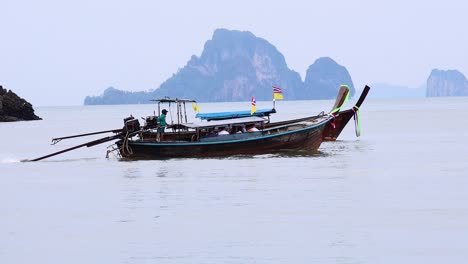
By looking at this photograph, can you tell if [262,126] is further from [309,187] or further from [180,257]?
[180,257]

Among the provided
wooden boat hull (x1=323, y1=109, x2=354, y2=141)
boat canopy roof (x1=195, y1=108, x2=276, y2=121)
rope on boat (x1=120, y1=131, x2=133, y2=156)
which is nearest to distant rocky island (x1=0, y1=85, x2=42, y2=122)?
wooden boat hull (x1=323, y1=109, x2=354, y2=141)

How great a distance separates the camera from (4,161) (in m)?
45.6

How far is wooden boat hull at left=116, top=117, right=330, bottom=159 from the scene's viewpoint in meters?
37.6

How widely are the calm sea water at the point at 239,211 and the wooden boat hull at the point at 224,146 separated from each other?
18.1 inches

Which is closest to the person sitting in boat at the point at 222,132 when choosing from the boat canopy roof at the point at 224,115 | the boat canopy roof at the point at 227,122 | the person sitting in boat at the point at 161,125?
the boat canopy roof at the point at 227,122

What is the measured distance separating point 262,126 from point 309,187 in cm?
1160

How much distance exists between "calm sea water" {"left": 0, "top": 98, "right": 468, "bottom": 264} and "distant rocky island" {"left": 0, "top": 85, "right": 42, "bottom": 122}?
76.0 metres


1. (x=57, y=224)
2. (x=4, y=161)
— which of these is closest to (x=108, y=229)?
(x=57, y=224)

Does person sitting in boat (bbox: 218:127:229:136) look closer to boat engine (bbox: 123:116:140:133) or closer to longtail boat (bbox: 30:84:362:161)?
longtail boat (bbox: 30:84:362:161)

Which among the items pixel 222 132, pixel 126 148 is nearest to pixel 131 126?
pixel 126 148

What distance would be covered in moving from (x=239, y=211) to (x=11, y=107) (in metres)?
99.5

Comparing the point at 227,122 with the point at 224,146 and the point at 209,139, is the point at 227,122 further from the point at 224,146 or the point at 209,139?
the point at 224,146

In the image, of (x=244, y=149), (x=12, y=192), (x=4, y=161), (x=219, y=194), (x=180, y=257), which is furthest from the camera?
(x=4, y=161)

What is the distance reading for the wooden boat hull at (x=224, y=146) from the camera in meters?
37.6
